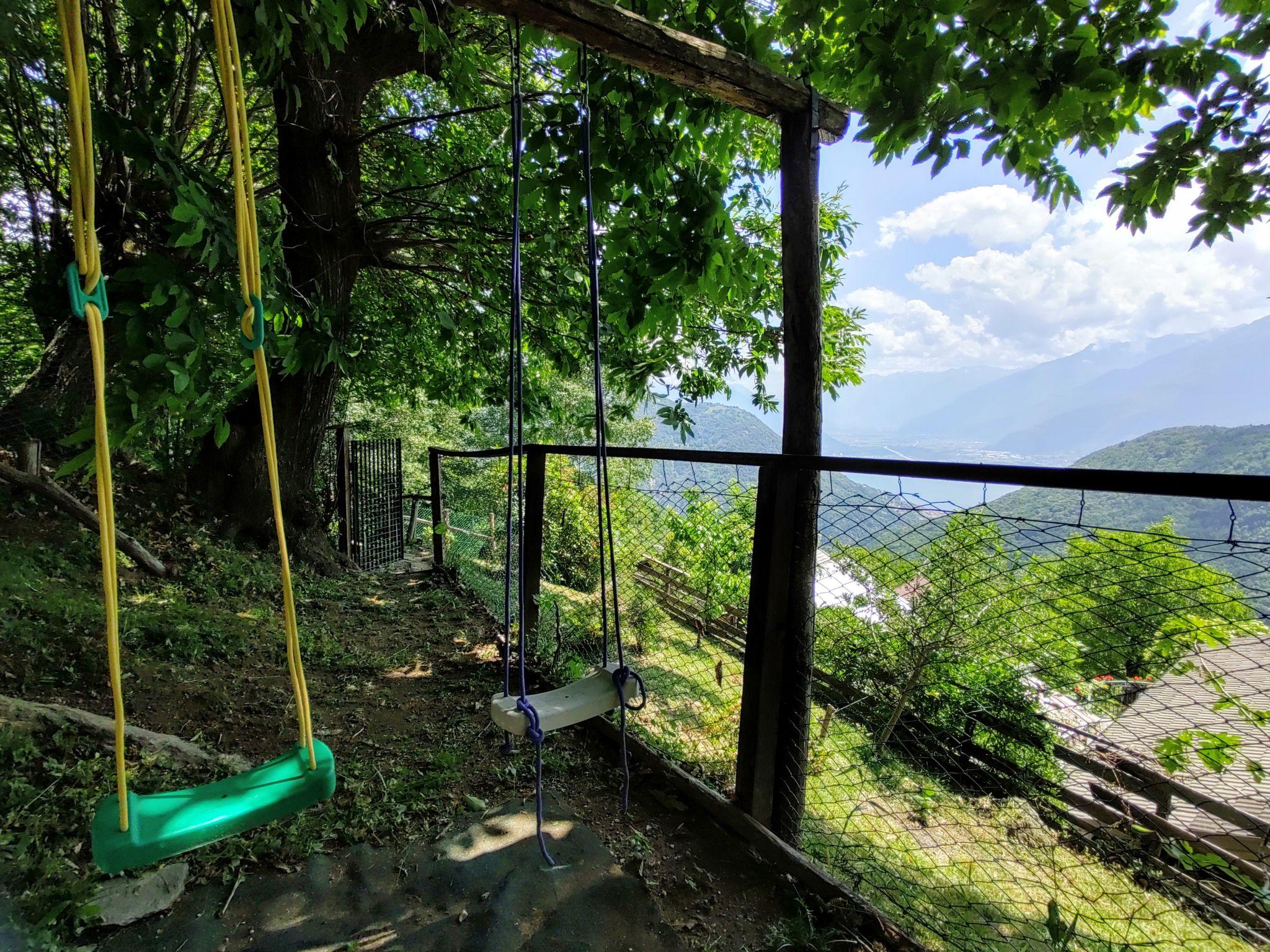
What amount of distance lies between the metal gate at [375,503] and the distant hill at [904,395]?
12876cm

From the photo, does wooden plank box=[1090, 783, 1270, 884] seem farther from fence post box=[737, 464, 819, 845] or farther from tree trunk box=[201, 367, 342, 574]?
tree trunk box=[201, 367, 342, 574]

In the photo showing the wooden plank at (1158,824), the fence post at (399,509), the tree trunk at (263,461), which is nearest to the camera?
the wooden plank at (1158,824)

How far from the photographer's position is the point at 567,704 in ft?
4.94

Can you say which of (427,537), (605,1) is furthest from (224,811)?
(427,537)

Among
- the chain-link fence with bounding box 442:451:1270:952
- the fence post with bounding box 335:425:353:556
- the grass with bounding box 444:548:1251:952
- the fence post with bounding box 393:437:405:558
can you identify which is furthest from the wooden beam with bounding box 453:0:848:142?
the fence post with bounding box 393:437:405:558

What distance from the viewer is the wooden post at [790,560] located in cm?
179

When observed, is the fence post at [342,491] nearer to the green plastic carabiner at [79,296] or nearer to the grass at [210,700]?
the grass at [210,700]

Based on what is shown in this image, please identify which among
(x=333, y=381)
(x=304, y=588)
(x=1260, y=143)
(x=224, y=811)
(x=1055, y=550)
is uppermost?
(x=1260, y=143)

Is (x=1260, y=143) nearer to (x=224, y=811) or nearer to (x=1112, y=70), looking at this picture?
(x=1112, y=70)

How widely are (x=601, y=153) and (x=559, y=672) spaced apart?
Answer: 238 centimetres

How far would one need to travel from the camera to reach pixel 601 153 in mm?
2117

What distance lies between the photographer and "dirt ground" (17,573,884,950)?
1.70 m

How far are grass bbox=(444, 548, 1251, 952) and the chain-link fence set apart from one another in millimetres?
24

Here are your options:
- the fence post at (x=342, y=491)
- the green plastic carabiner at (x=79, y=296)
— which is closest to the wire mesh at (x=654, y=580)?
the fence post at (x=342, y=491)
